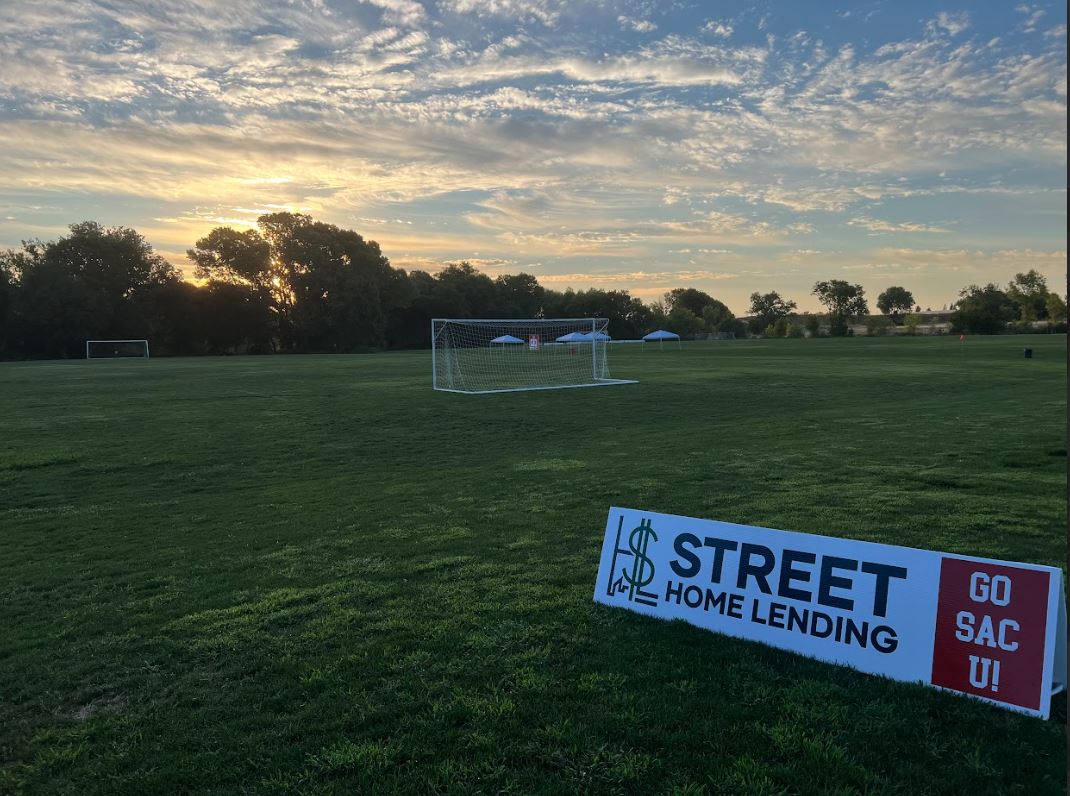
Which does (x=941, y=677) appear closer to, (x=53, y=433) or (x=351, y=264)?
(x=53, y=433)

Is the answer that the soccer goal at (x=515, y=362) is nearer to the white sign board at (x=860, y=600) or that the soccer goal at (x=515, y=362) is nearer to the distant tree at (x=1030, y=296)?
the white sign board at (x=860, y=600)

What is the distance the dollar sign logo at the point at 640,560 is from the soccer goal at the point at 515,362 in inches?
659

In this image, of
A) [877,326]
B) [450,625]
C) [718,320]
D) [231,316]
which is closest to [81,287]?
[231,316]

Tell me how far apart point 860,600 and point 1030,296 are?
11001cm

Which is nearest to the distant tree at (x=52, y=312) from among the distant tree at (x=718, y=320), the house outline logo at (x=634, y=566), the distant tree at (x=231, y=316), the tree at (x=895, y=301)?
the distant tree at (x=231, y=316)

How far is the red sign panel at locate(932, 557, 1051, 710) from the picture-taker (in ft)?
10.2

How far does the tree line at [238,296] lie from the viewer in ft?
185

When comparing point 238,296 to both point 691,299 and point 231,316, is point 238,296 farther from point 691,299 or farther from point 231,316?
point 691,299

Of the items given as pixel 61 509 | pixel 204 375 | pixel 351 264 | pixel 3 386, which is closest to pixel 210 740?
pixel 61 509

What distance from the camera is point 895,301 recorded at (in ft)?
481

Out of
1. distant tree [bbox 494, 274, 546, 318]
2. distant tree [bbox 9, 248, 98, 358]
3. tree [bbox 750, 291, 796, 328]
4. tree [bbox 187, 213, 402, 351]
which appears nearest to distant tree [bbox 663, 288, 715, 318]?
tree [bbox 750, 291, 796, 328]

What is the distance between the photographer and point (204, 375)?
2989 cm

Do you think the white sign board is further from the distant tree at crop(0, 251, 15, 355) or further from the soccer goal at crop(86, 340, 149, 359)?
the distant tree at crop(0, 251, 15, 355)

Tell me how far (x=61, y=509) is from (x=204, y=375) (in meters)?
24.0
